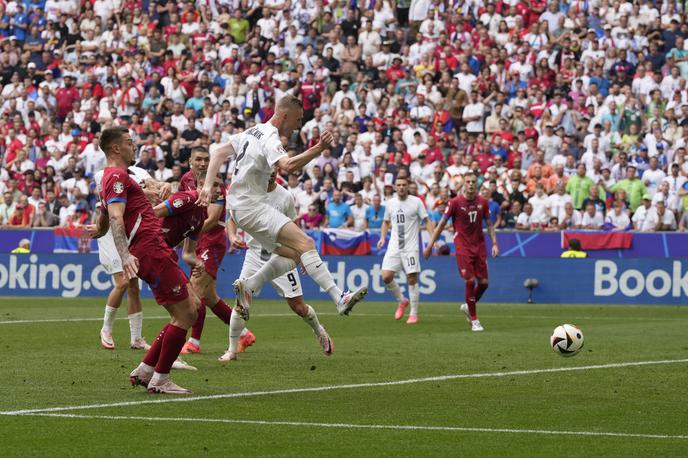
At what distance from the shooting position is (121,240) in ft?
33.8

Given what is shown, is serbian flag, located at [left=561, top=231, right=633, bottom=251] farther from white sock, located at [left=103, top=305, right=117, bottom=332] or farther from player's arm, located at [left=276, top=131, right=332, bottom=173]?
player's arm, located at [left=276, top=131, right=332, bottom=173]

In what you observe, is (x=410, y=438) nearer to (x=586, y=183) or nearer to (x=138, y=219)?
(x=138, y=219)

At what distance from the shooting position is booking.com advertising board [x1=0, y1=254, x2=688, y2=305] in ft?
86.4

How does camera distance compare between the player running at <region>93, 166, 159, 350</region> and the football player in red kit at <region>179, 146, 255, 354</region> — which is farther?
the player running at <region>93, 166, 159, 350</region>

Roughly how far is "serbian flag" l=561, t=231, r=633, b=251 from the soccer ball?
14024mm

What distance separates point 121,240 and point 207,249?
5.09 m

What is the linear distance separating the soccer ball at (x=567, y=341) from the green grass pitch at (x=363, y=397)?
170 mm

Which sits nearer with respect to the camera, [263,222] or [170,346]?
[170,346]

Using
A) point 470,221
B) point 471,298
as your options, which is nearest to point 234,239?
point 471,298

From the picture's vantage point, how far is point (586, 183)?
29000 mm

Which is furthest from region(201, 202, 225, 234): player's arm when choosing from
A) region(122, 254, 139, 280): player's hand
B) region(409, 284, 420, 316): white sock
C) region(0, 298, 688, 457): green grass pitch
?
region(409, 284, 420, 316): white sock

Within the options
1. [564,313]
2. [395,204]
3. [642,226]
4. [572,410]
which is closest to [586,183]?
[642,226]

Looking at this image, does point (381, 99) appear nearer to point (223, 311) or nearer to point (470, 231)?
point (470, 231)

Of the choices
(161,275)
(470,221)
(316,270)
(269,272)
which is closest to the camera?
(161,275)
